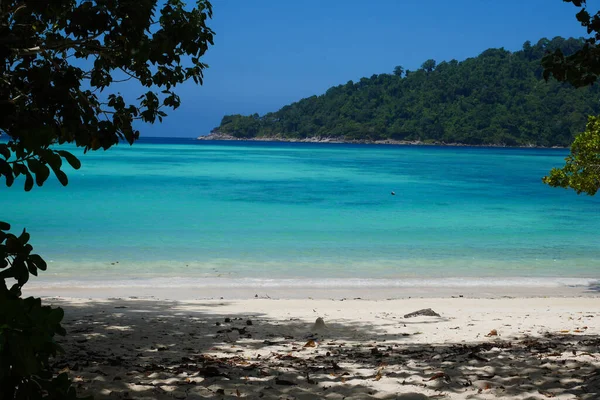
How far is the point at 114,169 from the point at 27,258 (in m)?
55.8

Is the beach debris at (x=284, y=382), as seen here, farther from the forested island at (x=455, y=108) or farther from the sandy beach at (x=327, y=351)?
the forested island at (x=455, y=108)

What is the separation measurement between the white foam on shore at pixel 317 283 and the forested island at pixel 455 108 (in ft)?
398

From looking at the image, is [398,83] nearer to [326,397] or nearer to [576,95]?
[576,95]

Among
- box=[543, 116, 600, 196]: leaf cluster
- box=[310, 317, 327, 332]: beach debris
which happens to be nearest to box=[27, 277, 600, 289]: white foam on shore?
box=[543, 116, 600, 196]: leaf cluster

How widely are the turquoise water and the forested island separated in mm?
103292

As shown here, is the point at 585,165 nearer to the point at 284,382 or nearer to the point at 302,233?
the point at 284,382

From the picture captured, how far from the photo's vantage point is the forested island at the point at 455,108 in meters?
138

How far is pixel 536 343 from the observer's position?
20.1 ft

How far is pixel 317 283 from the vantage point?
12.5 m

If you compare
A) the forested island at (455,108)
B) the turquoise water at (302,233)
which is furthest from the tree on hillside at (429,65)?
the turquoise water at (302,233)

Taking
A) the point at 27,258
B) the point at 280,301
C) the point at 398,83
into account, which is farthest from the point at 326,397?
the point at 398,83

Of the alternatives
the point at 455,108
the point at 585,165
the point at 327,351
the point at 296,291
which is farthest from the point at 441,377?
the point at 455,108

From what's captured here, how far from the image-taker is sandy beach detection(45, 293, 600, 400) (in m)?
4.43

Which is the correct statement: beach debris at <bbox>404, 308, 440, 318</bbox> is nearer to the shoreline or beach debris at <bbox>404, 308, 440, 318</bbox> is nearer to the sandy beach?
the sandy beach
